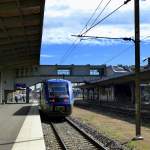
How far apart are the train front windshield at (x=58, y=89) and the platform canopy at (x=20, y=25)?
4.71 meters

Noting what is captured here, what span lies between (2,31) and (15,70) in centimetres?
5151

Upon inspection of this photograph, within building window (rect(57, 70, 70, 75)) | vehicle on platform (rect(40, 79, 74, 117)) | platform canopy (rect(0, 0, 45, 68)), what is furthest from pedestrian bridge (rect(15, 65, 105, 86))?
vehicle on platform (rect(40, 79, 74, 117))

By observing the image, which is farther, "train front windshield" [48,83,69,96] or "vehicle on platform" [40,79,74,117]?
"train front windshield" [48,83,69,96]

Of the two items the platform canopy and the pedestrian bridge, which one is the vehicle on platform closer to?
the platform canopy

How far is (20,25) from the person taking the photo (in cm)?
3809

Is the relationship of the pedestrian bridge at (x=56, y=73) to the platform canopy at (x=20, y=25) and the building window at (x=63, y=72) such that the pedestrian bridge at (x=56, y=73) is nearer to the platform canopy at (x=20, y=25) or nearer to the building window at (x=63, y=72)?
the building window at (x=63, y=72)

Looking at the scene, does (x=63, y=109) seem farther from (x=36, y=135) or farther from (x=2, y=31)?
(x=36, y=135)

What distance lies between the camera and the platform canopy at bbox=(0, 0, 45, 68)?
30.7 meters

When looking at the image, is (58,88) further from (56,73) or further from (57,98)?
(56,73)

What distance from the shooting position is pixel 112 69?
4173 inches

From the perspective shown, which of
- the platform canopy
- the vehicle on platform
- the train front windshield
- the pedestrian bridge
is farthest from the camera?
the pedestrian bridge

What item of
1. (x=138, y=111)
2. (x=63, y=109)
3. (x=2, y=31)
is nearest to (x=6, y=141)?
(x=138, y=111)

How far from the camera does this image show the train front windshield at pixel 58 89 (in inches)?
1380

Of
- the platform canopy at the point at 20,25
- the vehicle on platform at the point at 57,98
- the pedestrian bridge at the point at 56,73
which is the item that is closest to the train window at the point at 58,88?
the vehicle on platform at the point at 57,98
